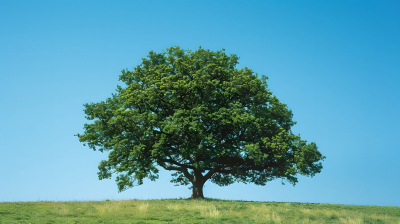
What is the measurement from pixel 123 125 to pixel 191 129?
678cm

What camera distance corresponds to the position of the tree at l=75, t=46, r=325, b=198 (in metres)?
31.0

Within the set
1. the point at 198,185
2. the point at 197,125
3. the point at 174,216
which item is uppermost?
the point at 197,125

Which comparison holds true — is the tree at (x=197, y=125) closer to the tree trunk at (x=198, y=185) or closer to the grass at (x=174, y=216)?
the tree trunk at (x=198, y=185)

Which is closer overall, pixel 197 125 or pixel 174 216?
pixel 174 216

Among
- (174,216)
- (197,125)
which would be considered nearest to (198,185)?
(197,125)

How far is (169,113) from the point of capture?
113 ft

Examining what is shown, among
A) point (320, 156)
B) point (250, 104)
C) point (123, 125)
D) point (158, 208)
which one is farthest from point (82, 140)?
point (320, 156)

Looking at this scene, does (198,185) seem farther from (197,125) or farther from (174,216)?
(174,216)

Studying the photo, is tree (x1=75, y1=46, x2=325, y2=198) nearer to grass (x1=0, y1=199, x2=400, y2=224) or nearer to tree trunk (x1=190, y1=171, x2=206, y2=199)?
tree trunk (x1=190, y1=171, x2=206, y2=199)

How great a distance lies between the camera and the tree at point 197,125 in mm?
30953

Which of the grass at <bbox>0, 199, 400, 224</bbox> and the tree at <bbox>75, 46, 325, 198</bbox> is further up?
the tree at <bbox>75, 46, 325, 198</bbox>

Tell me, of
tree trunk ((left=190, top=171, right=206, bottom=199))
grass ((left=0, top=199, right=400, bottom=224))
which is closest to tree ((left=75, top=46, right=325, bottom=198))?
tree trunk ((left=190, top=171, right=206, bottom=199))

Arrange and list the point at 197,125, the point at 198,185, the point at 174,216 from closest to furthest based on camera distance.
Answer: the point at 174,216 → the point at 197,125 → the point at 198,185

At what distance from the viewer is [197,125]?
2984 centimetres
